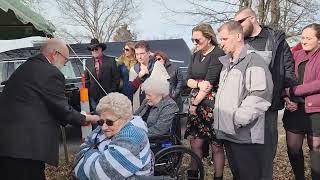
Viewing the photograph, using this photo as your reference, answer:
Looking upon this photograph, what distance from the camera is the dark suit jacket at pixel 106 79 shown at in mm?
6520

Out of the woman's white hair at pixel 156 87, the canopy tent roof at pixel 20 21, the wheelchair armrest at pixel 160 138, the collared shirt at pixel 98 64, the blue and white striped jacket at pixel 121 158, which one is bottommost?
the wheelchair armrest at pixel 160 138

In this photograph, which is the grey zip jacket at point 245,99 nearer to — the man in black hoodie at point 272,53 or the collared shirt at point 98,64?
the man in black hoodie at point 272,53

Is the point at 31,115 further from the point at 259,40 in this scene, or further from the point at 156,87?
the point at 259,40

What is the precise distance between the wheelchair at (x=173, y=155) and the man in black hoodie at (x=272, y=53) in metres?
1.11

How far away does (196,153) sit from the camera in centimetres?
502

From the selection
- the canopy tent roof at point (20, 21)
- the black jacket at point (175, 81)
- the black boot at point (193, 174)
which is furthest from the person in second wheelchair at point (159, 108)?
the black jacket at point (175, 81)

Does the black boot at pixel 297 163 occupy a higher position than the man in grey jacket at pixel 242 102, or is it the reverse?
the man in grey jacket at pixel 242 102

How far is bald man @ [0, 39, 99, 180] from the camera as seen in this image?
3.49 metres

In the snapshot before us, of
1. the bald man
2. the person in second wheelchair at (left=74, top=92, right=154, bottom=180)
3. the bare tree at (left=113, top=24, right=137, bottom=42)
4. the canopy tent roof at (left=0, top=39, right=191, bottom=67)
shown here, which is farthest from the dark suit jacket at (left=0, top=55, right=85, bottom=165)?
the bare tree at (left=113, top=24, right=137, bottom=42)

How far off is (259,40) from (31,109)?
6.56ft

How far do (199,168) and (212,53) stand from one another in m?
1.24

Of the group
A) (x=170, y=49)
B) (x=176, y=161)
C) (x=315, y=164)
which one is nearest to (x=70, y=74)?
(x=176, y=161)

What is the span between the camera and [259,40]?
4.04 meters

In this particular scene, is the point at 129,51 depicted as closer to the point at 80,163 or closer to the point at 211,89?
the point at 211,89
